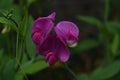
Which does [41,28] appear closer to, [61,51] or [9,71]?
[61,51]

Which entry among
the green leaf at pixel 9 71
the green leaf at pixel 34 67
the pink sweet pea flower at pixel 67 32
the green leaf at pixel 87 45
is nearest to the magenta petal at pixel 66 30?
the pink sweet pea flower at pixel 67 32

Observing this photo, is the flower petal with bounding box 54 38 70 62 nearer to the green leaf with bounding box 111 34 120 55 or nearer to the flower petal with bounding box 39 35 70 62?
the flower petal with bounding box 39 35 70 62

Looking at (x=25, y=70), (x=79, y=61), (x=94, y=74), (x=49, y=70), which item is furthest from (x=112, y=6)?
(x=25, y=70)

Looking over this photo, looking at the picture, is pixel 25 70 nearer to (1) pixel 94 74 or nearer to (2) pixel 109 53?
(1) pixel 94 74

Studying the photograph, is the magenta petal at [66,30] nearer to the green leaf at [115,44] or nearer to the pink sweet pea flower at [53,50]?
the pink sweet pea flower at [53,50]

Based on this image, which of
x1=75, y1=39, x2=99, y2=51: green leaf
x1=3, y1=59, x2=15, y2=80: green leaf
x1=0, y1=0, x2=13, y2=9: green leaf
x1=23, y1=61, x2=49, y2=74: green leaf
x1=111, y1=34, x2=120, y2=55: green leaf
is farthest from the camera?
x1=75, y1=39, x2=99, y2=51: green leaf

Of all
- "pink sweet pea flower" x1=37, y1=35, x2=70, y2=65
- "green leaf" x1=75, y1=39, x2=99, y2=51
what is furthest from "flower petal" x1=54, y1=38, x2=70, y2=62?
"green leaf" x1=75, y1=39, x2=99, y2=51
